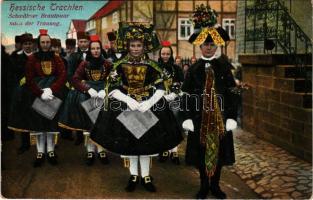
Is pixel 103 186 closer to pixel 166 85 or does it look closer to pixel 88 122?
pixel 88 122

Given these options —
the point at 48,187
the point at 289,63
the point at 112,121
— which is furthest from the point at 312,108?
the point at 48,187

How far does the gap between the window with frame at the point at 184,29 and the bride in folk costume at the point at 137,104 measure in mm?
827

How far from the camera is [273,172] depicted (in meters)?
4.78

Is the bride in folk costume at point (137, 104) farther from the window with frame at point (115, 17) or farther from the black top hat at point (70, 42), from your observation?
the black top hat at point (70, 42)

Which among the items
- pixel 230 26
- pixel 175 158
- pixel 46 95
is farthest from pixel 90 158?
pixel 230 26

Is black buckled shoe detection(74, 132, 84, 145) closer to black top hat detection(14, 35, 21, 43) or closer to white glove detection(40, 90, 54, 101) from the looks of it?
white glove detection(40, 90, 54, 101)

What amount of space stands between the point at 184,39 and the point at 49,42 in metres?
1.63

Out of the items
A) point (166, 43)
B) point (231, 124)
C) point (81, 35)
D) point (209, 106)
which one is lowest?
point (231, 124)

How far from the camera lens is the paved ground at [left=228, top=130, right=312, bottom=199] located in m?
4.55

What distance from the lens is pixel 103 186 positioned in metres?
4.61

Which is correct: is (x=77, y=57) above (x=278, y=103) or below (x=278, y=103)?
above

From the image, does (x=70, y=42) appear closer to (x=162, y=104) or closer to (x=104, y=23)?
(x=104, y=23)

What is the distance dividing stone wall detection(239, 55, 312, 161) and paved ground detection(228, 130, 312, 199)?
0.84 ft

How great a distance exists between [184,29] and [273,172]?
2175 mm
